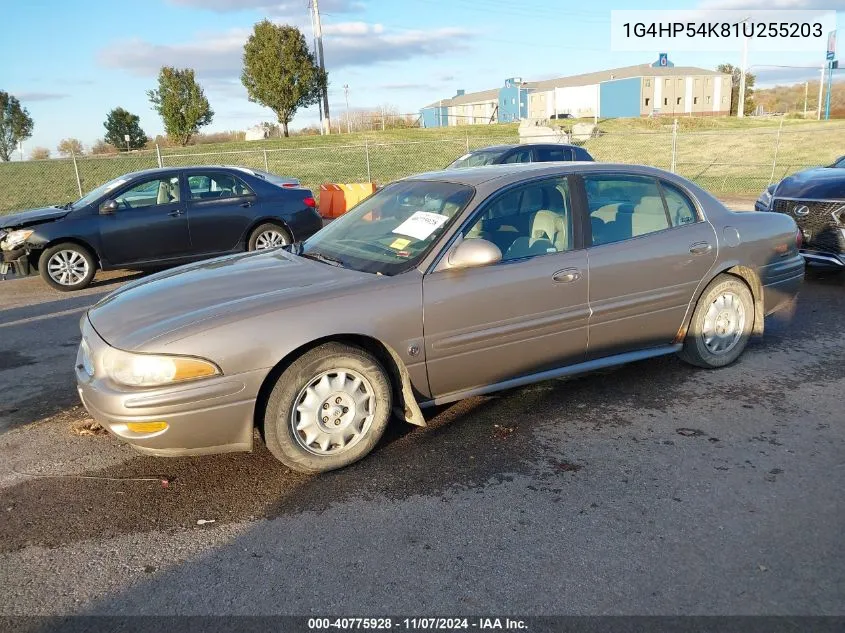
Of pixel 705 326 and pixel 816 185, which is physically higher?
pixel 816 185

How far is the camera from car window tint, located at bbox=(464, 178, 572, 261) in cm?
413

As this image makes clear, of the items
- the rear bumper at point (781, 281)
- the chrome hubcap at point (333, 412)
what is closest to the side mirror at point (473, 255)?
the chrome hubcap at point (333, 412)

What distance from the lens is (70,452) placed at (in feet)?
13.1

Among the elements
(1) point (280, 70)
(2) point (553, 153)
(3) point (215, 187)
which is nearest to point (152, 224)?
(3) point (215, 187)

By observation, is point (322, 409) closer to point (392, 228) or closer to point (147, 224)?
point (392, 228)

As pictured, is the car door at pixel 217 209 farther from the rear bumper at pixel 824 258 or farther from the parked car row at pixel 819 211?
the rear bumper at pixel 824 258

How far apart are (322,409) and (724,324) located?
3.15m

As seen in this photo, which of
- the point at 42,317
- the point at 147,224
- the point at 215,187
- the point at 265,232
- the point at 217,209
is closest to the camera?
the point at 42,317

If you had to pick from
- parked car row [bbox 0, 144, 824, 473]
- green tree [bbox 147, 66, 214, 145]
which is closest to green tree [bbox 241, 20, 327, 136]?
green tree [bbox 147, 66, 214, 145]

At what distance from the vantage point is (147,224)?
8.84 meters

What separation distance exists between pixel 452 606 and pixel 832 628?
4.44 ft

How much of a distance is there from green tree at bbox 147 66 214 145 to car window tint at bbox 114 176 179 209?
4010cm

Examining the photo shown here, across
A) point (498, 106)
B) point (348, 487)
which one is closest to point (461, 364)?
point (348, 487)

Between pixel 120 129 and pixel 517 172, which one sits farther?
pixel 120 129
